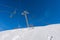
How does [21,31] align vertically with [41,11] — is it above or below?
below

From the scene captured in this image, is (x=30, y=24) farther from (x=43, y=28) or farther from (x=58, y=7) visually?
(x=58, y=7)

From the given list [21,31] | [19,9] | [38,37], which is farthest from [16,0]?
[38,37]

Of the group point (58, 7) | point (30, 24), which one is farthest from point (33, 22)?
point (58, 7)

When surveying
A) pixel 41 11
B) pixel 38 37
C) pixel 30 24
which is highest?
pixel 41 11

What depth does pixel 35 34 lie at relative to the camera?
36.4 inches

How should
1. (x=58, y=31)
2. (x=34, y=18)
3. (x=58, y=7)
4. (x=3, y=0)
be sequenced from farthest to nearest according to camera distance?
(x=3, y=0), (x=34, y=18), (x=58, y=7), (x=58, y=31)

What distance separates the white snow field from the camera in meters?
0.86

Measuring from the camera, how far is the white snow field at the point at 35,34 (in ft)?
2.82

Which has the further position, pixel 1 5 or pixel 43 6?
pixel 1 5

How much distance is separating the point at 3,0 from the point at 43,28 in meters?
0.61

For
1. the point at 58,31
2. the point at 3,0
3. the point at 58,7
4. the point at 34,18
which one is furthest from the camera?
the point at 3,0

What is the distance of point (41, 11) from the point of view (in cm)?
106

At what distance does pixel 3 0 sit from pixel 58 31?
74 cm

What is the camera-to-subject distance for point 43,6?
1058 millimetres
